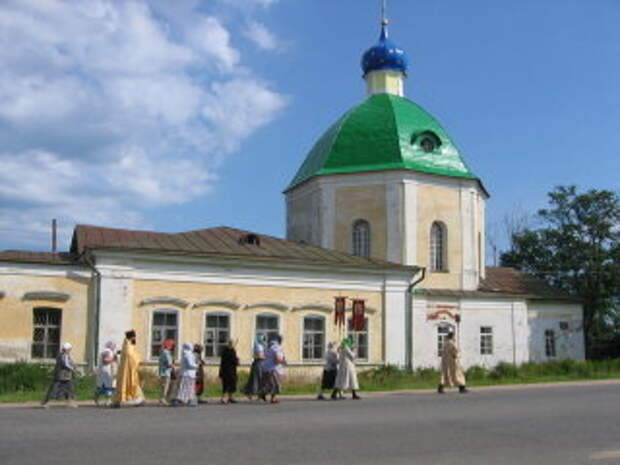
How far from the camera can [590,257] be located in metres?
36.6

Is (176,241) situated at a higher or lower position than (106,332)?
higher

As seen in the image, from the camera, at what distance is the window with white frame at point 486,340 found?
29906mm

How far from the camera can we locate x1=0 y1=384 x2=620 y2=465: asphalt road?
8289mm

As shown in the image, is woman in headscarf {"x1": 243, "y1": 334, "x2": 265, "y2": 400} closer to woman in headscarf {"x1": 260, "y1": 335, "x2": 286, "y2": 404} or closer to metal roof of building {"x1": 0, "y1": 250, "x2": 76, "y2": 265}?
woman in headscarf {"x1": 260, "y1": 335, "x2": 286, "y2": 404}

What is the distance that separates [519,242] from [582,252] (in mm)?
5685

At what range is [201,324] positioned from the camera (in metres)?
23.5

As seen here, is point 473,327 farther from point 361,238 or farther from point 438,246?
point 361,238

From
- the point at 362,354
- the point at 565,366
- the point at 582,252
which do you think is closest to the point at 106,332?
the point at 362,354

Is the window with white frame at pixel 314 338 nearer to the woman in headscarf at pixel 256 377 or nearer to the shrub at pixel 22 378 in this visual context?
the woman in headscarf at pixel 256 377

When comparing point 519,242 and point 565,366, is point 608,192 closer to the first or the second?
point 519,242

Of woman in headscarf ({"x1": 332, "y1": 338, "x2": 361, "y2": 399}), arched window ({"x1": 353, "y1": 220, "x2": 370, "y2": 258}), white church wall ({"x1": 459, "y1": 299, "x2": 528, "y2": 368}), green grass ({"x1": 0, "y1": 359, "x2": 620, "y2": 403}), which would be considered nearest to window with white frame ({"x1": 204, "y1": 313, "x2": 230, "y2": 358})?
green grass ({"x1": 0, "y1": 359, "x2": 620, "y2": 403})

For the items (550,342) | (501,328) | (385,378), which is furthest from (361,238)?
(550,342)

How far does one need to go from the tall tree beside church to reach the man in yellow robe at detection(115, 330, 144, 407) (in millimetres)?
26235

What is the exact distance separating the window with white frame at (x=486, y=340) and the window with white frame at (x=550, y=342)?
3.45 metres
